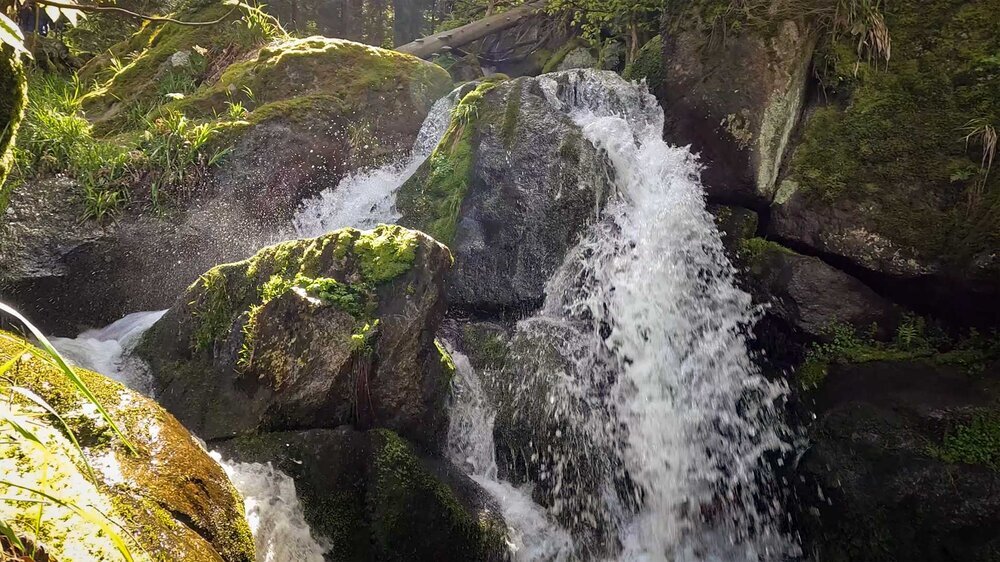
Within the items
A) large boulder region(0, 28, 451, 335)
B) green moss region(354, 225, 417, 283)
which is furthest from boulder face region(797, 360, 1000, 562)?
large boulder region(0, 28, 451, 335)

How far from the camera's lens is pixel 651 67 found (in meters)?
7.46

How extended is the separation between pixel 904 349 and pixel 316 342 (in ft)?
16.1

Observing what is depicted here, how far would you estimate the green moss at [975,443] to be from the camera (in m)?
4.06

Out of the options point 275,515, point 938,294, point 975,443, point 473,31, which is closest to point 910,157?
point 938,294

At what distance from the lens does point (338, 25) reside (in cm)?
1586

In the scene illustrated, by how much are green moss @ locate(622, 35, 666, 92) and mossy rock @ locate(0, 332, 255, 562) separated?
6473 mm

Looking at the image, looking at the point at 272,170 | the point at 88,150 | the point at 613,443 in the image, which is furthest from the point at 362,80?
the point at 613,443

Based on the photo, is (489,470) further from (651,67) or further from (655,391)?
(651,67)

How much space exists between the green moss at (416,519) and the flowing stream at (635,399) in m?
0.43

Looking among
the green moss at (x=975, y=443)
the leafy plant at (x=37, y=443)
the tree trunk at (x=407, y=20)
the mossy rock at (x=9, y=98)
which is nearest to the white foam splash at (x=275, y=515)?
the leafy plant at (x=37, y=443)

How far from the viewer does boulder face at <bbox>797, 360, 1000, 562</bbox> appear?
4000 millimetres

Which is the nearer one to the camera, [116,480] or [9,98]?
[9,98]

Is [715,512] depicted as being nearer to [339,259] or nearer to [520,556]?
[520,556]

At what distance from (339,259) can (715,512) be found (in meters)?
3.84
